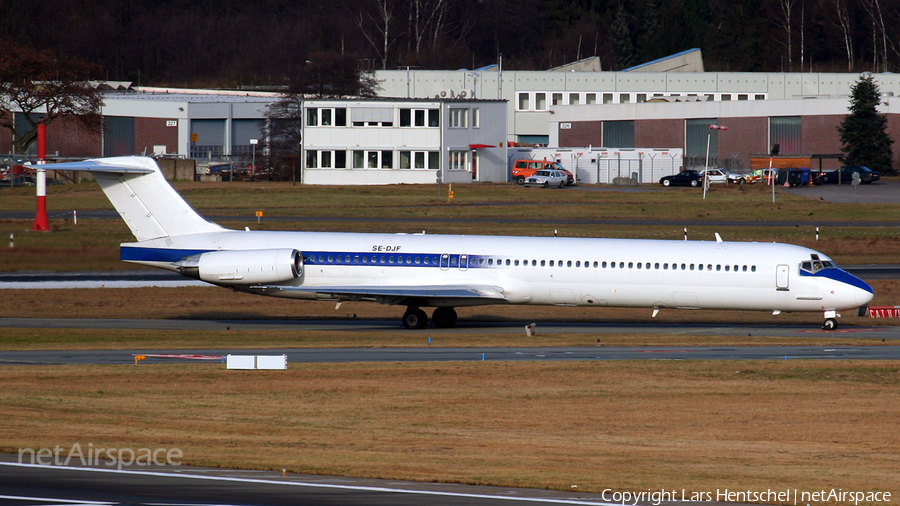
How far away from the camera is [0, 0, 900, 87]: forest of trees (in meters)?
144

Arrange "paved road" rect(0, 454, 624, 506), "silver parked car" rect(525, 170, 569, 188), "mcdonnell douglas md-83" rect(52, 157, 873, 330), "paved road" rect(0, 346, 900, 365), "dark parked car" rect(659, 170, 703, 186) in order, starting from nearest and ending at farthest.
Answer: "paved road" rect(0, 454, 624, 506) → "paved road" rect(0, 346, 900, 365) → "mcdonnell douglas md-83" rect(52, 157, 873, 330) → "silver parked car" rect(525, 170, 569, 188) → "dark parked car" rect(659, 170, 703, 186)

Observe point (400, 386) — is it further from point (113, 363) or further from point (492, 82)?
point (492, 82)

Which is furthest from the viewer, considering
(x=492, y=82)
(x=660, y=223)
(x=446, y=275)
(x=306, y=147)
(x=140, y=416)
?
(x=492, y=82)

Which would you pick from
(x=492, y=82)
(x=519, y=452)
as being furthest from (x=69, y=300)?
(x=492, y=82)

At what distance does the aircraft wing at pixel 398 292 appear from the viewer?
33375 mm

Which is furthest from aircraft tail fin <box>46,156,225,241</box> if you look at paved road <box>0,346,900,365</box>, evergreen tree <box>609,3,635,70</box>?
evergreen tree <box>609,3,635,70</box>

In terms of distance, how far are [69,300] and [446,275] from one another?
14.7 meters

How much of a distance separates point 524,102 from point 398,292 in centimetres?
9094

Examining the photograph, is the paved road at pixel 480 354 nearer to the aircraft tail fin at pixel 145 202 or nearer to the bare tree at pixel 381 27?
the aircraft tail fin at pixel 145 202

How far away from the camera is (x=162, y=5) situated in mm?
159375

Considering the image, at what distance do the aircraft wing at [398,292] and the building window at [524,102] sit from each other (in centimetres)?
8952

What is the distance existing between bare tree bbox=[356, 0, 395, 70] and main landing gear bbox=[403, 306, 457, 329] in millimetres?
110174

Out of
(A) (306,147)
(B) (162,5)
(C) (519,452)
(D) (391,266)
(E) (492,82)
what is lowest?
(C) (519,452)

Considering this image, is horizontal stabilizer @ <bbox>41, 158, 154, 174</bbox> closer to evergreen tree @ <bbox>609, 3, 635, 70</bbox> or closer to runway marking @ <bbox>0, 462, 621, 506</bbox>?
runway marking @ <bbox>0, 462, 621, 506</bbox>
